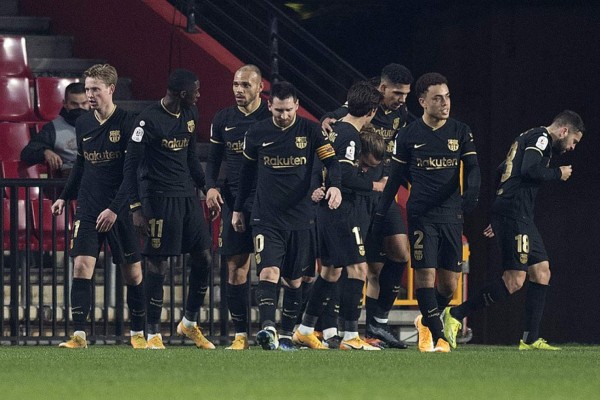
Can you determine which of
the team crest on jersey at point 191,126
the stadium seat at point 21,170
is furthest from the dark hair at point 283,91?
the stadium seat at point 21,170

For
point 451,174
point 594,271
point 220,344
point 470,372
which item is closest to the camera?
point 470,372

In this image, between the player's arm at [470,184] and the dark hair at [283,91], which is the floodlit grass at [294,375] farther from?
the dark hair at [283,91]

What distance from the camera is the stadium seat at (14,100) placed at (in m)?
17.2

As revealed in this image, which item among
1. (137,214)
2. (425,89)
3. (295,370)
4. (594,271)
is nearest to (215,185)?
(137,214)

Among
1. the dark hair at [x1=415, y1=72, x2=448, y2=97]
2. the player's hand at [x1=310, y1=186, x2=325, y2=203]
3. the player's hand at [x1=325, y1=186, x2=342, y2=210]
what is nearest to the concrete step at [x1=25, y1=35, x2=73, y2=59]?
the dark hair at [x1=415, y1=72, x2=448, y2=97]

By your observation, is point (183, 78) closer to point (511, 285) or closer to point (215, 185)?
point (215, 185)

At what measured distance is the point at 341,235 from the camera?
43.4ft

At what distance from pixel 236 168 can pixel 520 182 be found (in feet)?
7.17

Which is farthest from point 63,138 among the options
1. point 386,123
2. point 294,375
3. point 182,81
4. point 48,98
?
point 294,375

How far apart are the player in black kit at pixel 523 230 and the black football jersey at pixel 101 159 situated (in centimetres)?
284

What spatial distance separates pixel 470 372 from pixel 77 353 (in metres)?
3.09

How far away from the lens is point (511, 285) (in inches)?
549

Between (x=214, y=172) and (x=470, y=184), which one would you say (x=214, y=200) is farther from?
(x=470, y=184)

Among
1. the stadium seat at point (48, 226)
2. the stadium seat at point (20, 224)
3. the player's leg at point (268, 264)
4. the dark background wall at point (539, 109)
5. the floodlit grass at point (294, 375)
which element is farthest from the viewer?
the dark background wall at point (539, 109)
